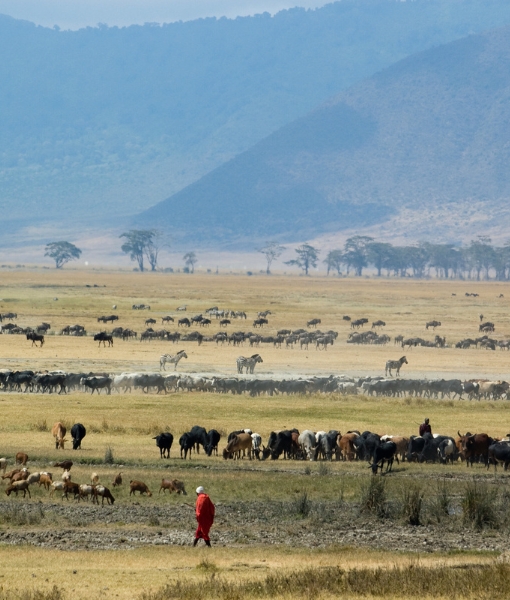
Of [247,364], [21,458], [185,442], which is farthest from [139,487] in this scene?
[247,364]

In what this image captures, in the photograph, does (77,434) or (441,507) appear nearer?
(441,507)

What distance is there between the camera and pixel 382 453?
2841cm

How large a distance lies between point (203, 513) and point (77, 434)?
12.6 metres

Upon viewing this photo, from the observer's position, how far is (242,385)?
46.4m

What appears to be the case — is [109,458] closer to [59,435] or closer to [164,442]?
[164,442]

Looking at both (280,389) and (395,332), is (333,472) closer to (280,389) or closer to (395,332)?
(280,389)

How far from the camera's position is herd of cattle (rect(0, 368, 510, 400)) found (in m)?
45.6

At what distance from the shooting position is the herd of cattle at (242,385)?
150 feet

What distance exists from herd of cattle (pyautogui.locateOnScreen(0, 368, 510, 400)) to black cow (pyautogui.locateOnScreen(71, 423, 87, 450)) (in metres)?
14.3

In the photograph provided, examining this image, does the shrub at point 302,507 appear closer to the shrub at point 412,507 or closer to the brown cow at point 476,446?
the shrub at point 412,507

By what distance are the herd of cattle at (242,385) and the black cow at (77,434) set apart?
14251 mm

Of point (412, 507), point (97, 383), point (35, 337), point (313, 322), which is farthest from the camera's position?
point (313, 322)

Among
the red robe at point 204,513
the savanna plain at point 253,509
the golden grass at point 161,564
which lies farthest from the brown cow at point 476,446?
the red robe at point 204,513

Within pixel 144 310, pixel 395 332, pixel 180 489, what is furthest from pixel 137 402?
pixel 144 310
